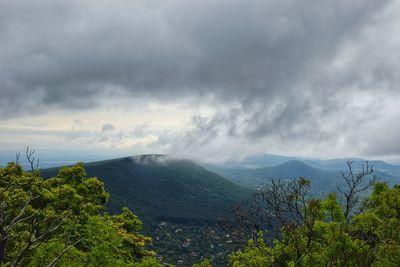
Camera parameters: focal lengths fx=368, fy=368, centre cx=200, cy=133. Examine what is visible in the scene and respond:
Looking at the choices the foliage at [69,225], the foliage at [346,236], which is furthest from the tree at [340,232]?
the foliage at [69,225]

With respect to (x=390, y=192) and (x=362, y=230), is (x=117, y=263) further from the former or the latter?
(x=390, y=192)

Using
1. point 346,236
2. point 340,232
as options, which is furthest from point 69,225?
point 346,236

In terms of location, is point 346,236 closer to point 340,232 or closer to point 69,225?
point 340,232

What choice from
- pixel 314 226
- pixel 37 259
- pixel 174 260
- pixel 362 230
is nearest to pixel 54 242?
pixel 37 259

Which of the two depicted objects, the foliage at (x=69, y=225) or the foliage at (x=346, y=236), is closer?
the foliage at (x=346, y=236)

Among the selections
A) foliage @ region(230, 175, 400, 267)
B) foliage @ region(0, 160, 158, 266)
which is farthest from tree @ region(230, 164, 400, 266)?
foliage @ region(0, 160, 158, 266)

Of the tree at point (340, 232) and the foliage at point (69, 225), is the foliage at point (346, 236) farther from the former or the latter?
the foliage at point (69, 225)
